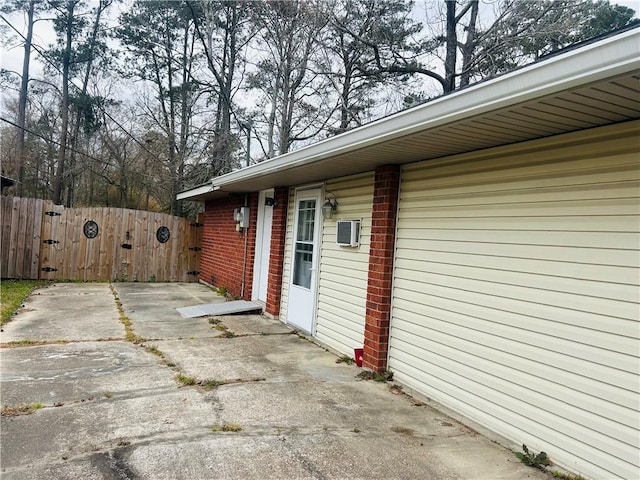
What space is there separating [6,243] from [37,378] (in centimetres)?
728

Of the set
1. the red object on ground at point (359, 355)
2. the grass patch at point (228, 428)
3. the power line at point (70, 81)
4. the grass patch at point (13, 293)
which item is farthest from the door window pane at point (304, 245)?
the power line at point (70, 81)

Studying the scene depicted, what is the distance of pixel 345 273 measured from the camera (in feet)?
17.0

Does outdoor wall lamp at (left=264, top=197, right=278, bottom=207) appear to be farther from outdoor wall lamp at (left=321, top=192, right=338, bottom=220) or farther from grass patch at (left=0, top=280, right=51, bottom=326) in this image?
grass patch at (left=0, top=280, right=51, bottom=326)

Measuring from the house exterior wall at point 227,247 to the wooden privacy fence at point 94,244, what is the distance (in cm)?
68

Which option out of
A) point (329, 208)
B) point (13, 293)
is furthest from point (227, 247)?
point (329, 208)

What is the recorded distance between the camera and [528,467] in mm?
2564

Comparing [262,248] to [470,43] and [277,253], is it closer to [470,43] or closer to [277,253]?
[277,253]

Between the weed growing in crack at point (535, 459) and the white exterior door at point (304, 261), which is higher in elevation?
the white exterior door at point (304, 261)

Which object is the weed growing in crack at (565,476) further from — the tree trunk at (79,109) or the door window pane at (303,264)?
the tree trunk at (79,109)

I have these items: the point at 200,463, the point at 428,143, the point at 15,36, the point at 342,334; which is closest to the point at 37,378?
the point at 200,463

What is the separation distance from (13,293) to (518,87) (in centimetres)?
861

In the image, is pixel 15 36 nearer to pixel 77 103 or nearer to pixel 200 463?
pixel 77 103

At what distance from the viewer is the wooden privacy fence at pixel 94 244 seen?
31.2 ft

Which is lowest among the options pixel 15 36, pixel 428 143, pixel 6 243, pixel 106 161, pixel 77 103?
pixel 6 243
